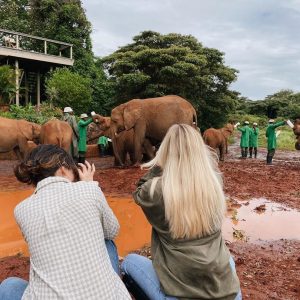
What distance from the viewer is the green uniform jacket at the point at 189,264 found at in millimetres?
2465

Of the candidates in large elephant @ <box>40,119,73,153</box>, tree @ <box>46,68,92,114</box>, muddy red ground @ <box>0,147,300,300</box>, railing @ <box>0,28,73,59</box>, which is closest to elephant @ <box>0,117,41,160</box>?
large elephant @ <box>40,119,73,153</box>

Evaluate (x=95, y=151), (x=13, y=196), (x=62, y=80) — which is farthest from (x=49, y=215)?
(x=62, y=80)

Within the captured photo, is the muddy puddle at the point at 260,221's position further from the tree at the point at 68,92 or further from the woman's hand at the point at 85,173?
the tree at the point at 68,92

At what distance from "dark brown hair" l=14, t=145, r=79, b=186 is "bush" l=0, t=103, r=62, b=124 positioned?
652 inches

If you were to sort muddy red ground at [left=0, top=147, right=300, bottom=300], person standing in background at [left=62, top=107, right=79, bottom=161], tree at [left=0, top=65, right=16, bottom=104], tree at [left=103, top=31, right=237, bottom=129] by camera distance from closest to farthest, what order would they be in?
muddy red ground at [left=0, top=147, right=300, bottom=300] < person standing in background at [left=62, top=107, right=79, bottom=161] < tree at [left=0, top=65, right=16, bottom=104] < tree at [left=103, top=31, right=237, bottom=129]

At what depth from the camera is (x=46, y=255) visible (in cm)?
215

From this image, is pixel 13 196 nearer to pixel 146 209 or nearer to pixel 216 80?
pixel 146 209

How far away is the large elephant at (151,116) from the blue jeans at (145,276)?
1071 centimetres

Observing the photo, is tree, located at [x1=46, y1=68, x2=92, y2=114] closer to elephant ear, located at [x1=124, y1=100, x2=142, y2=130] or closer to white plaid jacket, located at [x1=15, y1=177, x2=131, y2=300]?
elephant ear, located at [x1=124, y1=100, x2=142, y2=130]

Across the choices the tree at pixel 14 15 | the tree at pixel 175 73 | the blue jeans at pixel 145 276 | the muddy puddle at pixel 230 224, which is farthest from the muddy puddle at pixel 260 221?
the tree at pixel 14 15

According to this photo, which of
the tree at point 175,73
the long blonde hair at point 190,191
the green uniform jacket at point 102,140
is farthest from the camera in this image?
the tree at point 175,73

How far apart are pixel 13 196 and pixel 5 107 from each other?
12.0m

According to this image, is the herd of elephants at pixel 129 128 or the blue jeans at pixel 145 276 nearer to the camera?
the blue jeans at pixel 145 276

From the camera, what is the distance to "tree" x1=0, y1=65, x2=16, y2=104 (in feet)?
65.4
